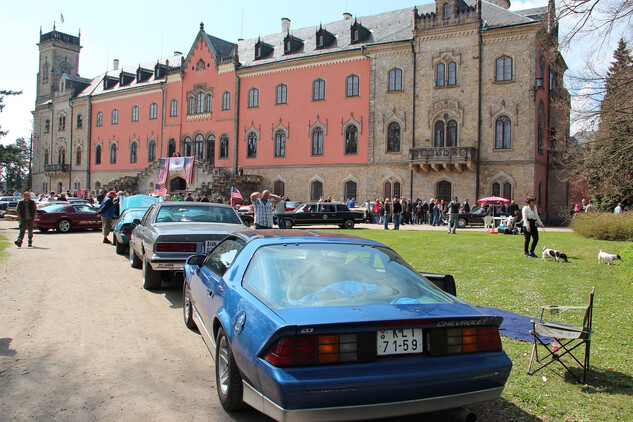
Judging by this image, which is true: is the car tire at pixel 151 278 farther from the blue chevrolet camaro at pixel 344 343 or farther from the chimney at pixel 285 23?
the chimney at pixel 285 23

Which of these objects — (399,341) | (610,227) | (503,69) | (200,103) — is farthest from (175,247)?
(200,103)

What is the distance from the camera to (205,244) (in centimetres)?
839

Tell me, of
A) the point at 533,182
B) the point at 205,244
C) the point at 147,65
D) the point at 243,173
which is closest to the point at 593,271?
the point at 205,244

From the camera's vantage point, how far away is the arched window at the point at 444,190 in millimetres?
34312

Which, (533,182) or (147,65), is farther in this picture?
(147,65)

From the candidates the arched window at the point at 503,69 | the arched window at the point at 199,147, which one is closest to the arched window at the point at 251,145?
the arched window at the point at 199,147

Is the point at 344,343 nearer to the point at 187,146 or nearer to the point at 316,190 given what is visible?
the point at 316,190

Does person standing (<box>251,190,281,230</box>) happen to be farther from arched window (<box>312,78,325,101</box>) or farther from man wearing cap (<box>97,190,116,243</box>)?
arched window (<box>312,78,325,101</box>)

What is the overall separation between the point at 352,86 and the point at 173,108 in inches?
819

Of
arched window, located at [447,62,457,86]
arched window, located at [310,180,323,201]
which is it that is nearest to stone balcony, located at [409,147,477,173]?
arched window, located at [447,62,457,86]

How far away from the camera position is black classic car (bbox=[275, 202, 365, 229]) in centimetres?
2898

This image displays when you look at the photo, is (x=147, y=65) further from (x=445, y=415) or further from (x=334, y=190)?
(x=445, y=415)

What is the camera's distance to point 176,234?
8352mm

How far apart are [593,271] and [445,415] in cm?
871
